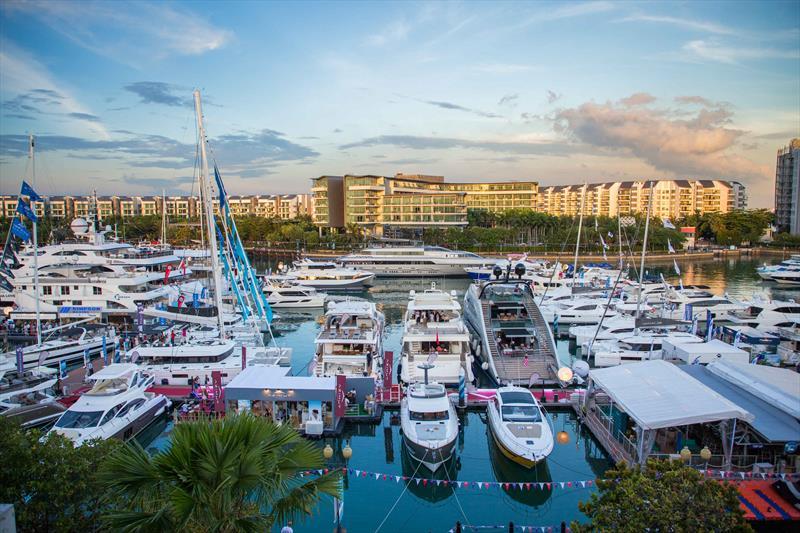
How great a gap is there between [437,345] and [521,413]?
8278 mm

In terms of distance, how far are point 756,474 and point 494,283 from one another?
1656 cm

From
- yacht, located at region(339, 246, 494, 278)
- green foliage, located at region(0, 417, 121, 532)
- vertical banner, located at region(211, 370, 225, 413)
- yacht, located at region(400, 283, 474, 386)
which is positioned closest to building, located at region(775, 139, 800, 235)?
yacht, located at region(339, 246, 494, 278)

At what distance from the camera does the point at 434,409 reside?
61.2 ft

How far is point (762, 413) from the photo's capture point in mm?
15969

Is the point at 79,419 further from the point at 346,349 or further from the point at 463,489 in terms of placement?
the point at 463,489

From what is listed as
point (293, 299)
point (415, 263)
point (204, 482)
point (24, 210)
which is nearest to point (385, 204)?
point (415, 263)

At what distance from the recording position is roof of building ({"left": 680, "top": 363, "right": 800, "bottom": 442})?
14859mm

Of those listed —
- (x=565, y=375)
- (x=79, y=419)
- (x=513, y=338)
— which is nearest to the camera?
(x=79, y=419)

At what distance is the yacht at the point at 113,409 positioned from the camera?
707 inches

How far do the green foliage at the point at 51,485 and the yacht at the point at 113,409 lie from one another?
9.09m

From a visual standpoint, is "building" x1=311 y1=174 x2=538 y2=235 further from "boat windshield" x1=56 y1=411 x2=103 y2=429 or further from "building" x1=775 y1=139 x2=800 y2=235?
"boat windshield" x1=56 y1=411 x2=103 y2=429

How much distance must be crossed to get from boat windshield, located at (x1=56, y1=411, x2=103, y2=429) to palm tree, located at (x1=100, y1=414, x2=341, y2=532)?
41.5 ft

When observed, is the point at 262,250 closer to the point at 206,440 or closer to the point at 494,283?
the point at 494,283

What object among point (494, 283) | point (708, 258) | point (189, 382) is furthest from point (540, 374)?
point (708, 258)
